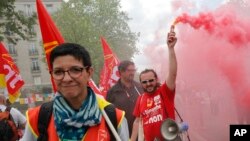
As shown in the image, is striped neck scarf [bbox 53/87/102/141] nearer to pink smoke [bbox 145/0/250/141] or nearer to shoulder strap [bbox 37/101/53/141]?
shoulder strap [bbox 37/101/53/141]

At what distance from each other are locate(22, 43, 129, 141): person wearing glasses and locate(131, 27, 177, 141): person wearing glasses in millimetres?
2028

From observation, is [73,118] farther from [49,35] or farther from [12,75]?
[12,75]

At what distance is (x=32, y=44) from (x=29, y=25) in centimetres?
4493

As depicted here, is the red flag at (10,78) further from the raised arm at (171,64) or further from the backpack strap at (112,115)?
the backpack strap at (112,115)

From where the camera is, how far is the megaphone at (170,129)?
459 centimetres

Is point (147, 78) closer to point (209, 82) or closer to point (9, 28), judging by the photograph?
point (209, 82)

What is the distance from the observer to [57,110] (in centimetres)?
254

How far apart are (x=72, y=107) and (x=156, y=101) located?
2.30 m

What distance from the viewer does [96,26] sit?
4875 cm

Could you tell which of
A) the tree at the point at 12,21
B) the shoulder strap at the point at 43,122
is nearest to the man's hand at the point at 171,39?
the shoulder strap at the point at 43,122

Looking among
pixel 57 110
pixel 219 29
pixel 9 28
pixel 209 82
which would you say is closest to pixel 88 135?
pixel 57 110

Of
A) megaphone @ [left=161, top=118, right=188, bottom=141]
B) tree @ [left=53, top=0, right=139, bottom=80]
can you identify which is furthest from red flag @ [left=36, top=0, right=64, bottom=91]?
tree @ [left=53, top=0, right=139, bottom=80]

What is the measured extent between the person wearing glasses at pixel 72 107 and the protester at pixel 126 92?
364 centimetres

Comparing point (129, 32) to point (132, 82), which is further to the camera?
point (129, 32)
